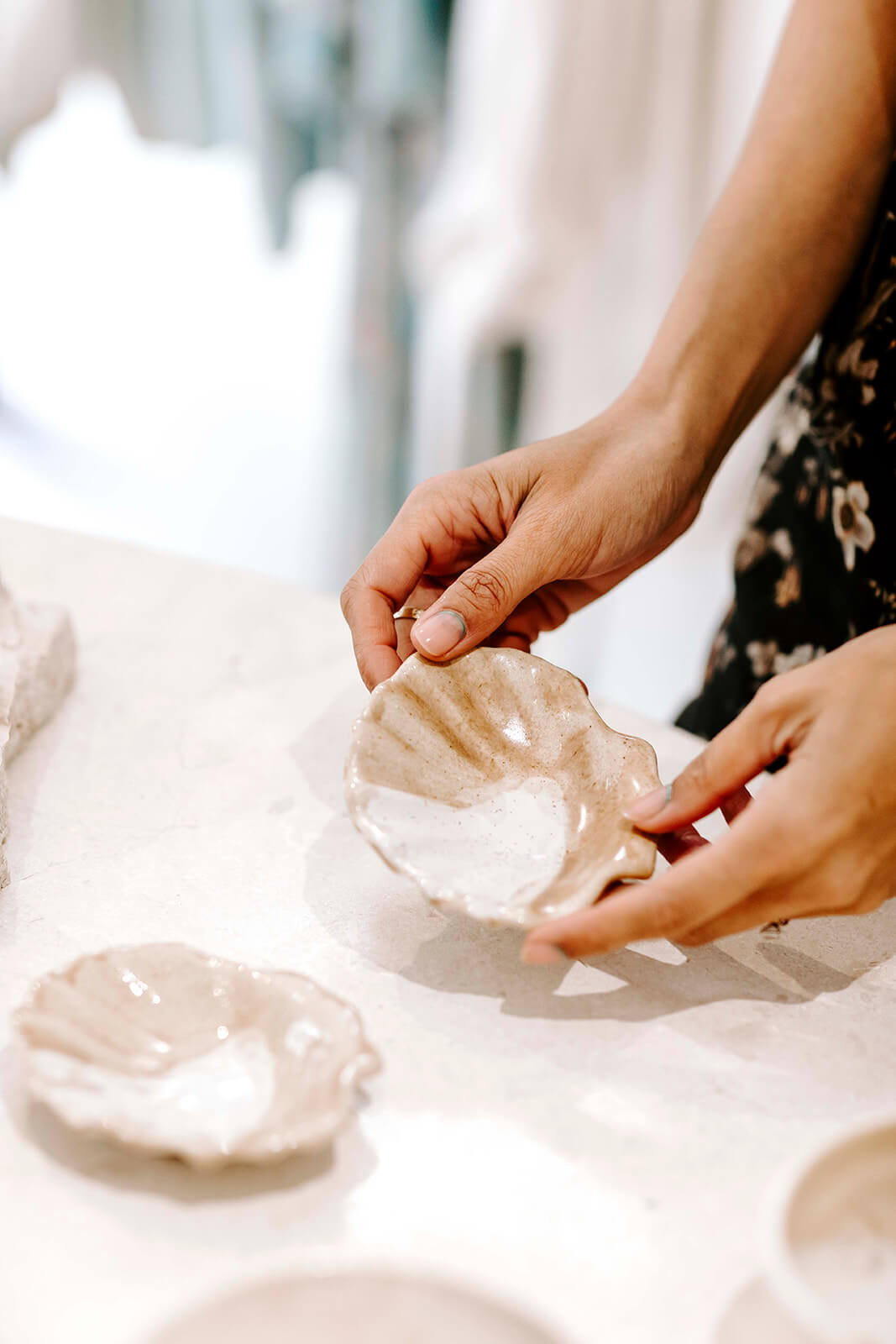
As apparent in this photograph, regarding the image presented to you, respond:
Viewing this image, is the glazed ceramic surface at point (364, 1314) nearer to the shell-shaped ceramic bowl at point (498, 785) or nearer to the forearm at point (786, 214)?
the shell-shaped ceramic bowl at point (498, 785)

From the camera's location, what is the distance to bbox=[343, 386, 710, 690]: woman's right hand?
2.60 ft

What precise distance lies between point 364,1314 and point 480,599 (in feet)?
1.51

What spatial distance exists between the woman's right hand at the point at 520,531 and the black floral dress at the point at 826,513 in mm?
128

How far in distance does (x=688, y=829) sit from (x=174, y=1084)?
0.33m

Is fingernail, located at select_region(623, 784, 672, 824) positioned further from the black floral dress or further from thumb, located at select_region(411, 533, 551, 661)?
the black floral dress

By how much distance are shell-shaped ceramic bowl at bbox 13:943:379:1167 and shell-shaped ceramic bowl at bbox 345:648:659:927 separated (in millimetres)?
102

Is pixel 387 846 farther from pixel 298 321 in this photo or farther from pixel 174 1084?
pixel 298 321

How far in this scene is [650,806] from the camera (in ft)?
2.12

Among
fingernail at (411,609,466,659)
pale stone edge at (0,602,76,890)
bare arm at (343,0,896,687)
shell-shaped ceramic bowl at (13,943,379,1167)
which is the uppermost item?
bare arm at (343,0,896,687)

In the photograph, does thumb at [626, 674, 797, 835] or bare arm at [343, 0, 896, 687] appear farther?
bare arm at [343, 0, 896, 687]

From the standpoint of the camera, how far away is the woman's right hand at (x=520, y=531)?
79cm

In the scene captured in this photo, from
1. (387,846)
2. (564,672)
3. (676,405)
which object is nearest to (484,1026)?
(387,846)

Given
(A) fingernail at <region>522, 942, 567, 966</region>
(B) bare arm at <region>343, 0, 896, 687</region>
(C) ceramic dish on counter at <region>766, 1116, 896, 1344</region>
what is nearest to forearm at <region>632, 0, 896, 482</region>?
(B) bare arm at <region>343, 0, 896, 687</region>

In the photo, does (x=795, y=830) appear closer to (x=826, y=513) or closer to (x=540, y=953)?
(x=540, y=953)
